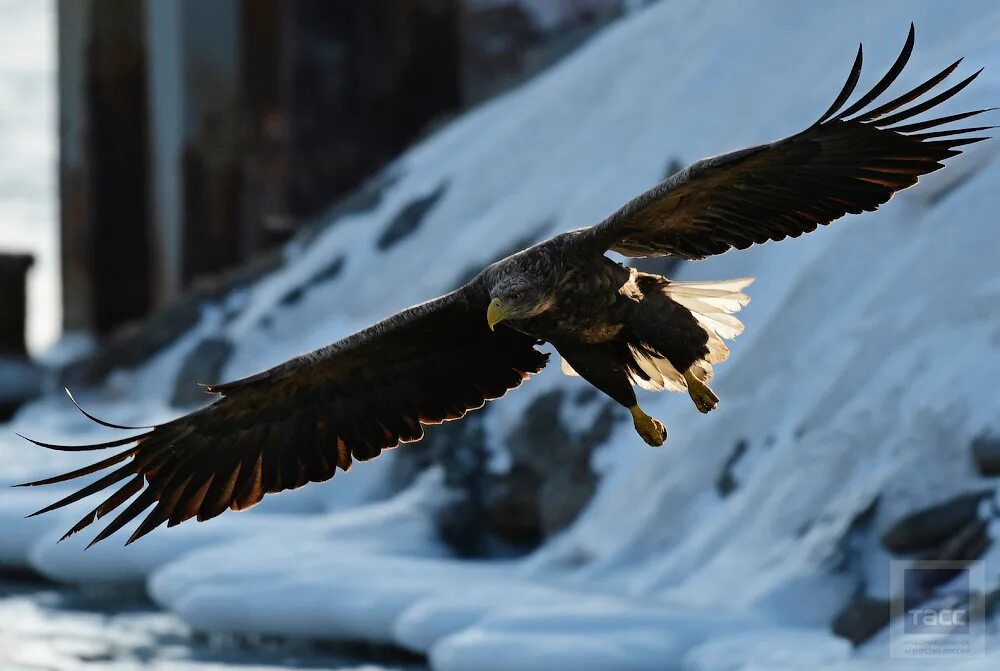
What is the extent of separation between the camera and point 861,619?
6.07 m

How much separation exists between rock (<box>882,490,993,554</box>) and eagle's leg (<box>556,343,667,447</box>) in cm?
128

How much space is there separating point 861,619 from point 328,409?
2043 mm

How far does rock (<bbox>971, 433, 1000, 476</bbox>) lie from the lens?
20.1ft

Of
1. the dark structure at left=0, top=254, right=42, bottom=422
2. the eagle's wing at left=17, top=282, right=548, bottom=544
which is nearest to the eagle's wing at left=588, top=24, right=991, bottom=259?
the eagle's wing at left=17, top=282, right=548, bottom=544

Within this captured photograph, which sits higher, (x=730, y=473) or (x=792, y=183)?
(x=730, y=473)

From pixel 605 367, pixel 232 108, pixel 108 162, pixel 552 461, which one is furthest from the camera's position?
pixel 108 162

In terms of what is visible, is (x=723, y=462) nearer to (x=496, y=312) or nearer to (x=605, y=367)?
(x=605, y=367)

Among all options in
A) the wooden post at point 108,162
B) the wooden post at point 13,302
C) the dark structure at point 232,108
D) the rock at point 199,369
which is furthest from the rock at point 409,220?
the wooden post at point 108,162

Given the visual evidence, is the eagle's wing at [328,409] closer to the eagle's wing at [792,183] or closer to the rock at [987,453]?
the eagle's wing at [792,183]

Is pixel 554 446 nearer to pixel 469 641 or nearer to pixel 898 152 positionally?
pixel 469 641

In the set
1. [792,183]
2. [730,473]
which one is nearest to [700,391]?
[792,183]

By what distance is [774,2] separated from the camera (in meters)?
9.79

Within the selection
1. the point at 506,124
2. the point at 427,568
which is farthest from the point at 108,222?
the point at 427,568

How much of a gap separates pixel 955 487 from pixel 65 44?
13.8 metres
